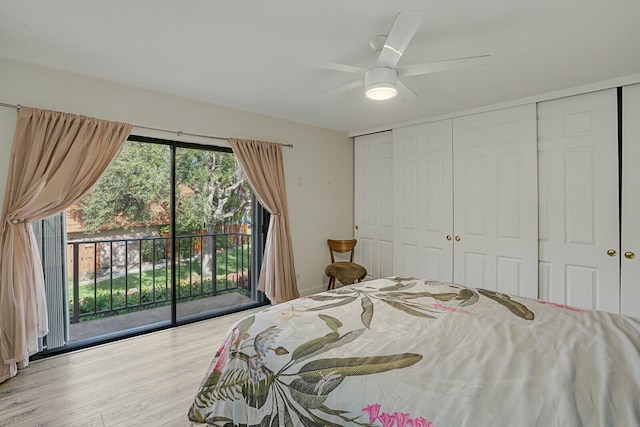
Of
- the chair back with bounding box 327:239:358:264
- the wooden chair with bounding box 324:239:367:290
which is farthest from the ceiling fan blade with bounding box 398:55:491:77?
the chair back with bounding box 327:239:358:264

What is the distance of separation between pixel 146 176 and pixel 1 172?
131 cm

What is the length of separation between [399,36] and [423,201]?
260 centimetres

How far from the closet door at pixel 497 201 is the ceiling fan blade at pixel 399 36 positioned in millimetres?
2003

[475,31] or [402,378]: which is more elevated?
[475,31]

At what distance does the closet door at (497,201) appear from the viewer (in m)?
3.19

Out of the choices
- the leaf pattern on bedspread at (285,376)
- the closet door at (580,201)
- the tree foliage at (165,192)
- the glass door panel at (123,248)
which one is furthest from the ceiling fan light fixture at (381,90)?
the glass door panel at (123,248)

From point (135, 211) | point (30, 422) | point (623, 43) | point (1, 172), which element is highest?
point (623, 43)

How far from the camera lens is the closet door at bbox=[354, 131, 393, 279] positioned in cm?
440

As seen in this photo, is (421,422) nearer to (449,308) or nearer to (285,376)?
(285,376)

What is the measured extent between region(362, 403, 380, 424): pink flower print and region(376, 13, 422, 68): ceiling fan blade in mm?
1611

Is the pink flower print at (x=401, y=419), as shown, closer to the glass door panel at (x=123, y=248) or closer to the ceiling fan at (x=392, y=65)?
the ceiling fan at (x=392, y=65)

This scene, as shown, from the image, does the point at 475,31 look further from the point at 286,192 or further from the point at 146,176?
the point at 146,176

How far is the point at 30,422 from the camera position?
185 centimetres

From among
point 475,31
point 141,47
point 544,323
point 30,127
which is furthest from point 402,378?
point 30,127
